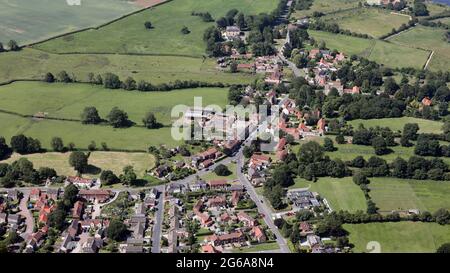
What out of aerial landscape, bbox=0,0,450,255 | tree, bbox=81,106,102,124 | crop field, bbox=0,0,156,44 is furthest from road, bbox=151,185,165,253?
crop field, bbox=0,0,156,44

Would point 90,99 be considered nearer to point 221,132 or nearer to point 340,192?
point 221,132

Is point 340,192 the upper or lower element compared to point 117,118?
lower

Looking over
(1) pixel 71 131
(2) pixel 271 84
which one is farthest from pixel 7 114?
(2) pixel 271 84

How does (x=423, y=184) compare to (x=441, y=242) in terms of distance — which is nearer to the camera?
(x=441, y=242)

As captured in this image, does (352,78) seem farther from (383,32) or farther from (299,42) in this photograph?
(383,32)

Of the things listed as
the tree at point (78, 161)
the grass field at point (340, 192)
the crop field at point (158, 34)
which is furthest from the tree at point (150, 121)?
the crop field at point (158, 34)

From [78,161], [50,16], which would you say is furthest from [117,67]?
[78,161]
